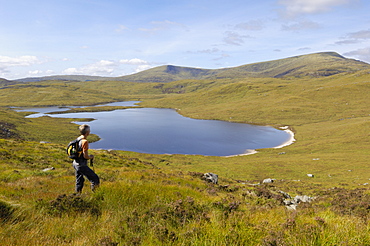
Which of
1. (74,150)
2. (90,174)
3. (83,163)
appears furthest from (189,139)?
→ (74,150)

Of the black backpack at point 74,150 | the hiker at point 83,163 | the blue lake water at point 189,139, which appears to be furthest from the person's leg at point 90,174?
the blue lake water at point 189,139

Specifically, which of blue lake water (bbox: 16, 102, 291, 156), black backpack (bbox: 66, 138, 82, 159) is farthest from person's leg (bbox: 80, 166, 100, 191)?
blue lake water (bbox: 16, 102, 291, 156)

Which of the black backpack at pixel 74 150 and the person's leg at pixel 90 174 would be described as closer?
the black backpack at pixel 74 150

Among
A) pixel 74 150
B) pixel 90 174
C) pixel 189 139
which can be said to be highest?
pixel 74 150

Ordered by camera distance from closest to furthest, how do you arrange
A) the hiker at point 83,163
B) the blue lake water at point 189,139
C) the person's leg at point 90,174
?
the hiker at point 83,163, the person's leg at point 90,174, the blue lake water at point 189,139

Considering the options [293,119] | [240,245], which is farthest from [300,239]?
[293,119]

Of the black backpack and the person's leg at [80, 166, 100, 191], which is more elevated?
the black backpack

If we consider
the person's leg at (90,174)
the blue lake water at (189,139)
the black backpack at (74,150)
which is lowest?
the blue lake water at (189,139)

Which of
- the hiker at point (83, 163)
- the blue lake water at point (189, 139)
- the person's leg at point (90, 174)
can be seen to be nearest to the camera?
the hiker at point (83, 163)

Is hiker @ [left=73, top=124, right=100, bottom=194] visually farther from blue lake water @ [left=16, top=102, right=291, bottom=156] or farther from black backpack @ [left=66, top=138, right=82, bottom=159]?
blue lake water @ [left=16, top=102, right=291, bottom=156]

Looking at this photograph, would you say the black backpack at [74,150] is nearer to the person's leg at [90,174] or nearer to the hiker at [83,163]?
the hiker at [83,163]

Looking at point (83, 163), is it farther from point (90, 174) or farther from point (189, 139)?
point (189, 139)

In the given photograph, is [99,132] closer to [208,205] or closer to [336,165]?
[336,165]

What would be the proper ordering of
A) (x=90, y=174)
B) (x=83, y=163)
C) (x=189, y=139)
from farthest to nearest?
(x=189, y=139), (x=90, y=174), (x=83, y=163)
